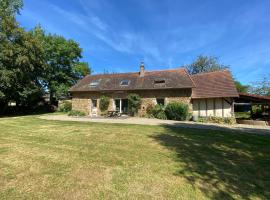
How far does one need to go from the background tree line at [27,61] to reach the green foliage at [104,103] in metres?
8.89

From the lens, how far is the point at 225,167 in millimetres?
4539

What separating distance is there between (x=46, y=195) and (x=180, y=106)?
13829mm

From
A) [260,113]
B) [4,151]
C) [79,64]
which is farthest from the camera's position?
[79,64]

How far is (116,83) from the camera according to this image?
19.9 meters

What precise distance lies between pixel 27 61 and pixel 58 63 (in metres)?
10.3

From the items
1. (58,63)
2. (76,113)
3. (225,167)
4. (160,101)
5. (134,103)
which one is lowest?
(225,167)

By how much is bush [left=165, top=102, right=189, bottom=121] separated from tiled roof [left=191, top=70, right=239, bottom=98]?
6.06 ft

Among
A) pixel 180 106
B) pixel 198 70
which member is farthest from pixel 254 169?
pixel 198 70

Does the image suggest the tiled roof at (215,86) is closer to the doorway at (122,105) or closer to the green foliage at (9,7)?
the doorway at (122,105)

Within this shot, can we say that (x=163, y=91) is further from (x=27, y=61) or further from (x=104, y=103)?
(x=27, y=61)

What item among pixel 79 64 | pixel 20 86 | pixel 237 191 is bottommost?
pixel 237 191

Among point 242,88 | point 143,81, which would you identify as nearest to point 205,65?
point 242,88

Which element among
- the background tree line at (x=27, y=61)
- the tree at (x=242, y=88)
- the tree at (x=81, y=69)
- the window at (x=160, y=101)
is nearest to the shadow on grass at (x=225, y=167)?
the window at (x=160, y=101)

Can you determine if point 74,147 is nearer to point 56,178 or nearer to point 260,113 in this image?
point 56,178
